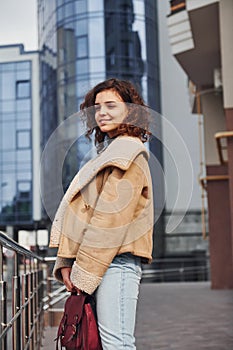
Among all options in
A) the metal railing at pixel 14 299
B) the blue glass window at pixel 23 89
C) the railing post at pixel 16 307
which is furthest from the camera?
the blue glass window at pixel 23 89

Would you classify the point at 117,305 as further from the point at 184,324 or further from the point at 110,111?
the point at 184,324

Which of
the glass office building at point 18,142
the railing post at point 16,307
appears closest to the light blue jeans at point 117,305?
the railing post at point 16,307

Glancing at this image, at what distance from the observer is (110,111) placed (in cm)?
238

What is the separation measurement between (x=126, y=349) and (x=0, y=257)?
1.82 feet

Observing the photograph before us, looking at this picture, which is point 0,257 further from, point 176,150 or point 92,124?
point 176,150

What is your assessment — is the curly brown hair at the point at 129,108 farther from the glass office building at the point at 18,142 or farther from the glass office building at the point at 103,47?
the glass office building at the point at 18,142

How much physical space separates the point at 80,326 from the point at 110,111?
0.69m

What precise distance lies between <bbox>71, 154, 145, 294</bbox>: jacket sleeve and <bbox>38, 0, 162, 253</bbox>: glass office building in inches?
863

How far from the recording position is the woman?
87.1 inches

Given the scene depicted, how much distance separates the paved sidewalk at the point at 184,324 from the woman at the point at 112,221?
2943mm

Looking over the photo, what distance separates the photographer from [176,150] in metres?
2.58

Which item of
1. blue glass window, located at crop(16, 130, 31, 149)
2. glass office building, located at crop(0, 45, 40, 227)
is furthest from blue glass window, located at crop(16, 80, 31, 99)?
blue glass window, located at crop(16, 130, 31, 149)

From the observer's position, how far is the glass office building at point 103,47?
24391 millimetres

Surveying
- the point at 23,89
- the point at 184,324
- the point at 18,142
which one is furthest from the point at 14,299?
the point at 23,89
